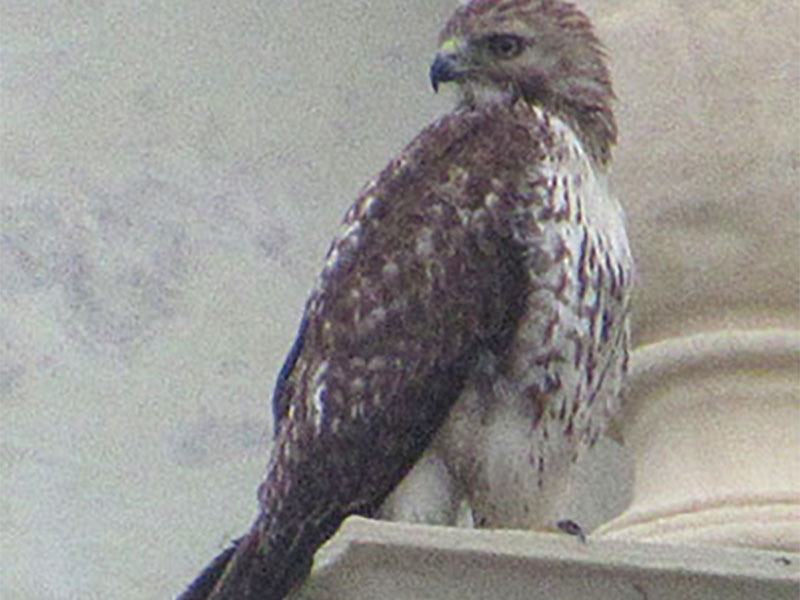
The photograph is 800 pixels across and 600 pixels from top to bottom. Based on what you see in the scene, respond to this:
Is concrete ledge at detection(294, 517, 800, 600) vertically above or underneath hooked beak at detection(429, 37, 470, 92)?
underneath

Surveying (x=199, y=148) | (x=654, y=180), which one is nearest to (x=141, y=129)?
(x=199, y=148)

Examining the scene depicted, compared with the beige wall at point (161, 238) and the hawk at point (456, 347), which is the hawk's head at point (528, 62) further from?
the beige wall at point (161, 238)

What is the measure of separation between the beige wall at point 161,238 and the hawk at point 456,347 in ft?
4.21

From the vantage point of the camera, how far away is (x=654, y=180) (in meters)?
3.01

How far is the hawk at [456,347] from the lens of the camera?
2.69 metres

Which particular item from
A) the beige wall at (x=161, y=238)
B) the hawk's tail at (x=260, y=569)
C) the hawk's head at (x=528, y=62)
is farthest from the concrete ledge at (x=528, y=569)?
the beige wall at (x=161, y=238)

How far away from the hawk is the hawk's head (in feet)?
0.30

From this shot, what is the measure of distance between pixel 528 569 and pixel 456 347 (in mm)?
367

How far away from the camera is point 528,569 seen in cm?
239

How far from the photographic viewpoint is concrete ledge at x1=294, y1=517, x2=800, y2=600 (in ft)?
7.77

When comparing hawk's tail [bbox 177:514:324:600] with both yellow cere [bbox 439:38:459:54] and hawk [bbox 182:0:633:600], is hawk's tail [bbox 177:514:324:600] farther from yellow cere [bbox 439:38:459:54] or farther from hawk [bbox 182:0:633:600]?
yellow cere [bbox 439:38:459:54]

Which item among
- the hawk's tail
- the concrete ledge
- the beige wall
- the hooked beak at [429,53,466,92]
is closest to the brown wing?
the hawk's tail

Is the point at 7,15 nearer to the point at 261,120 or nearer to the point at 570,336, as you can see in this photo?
the point at 261,120

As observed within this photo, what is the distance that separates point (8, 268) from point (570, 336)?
176 centimetres
